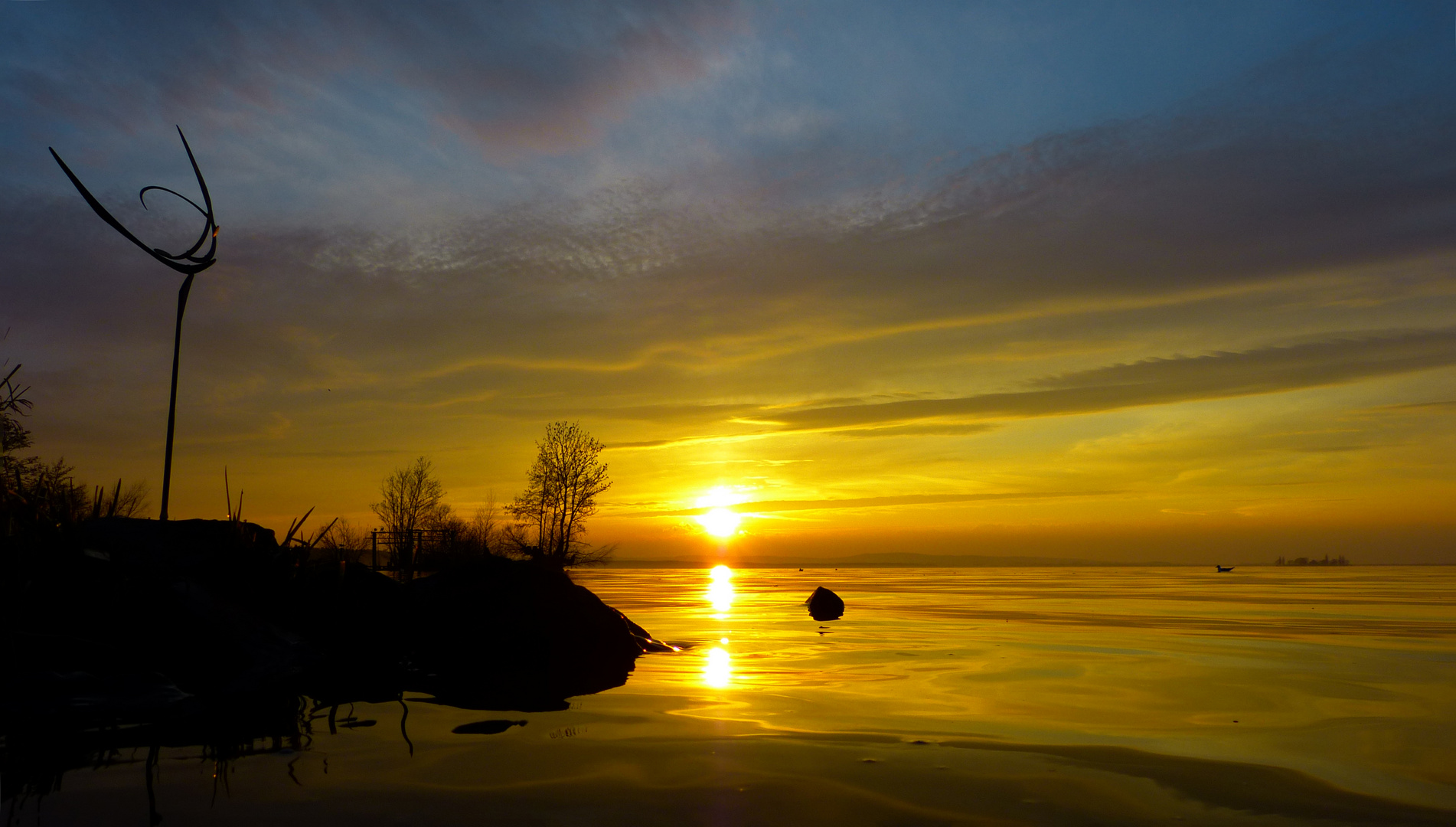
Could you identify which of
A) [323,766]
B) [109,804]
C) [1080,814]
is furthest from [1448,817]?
[109,804]

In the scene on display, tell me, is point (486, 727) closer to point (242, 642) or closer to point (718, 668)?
point (242, 642)

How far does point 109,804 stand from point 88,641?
159 inches

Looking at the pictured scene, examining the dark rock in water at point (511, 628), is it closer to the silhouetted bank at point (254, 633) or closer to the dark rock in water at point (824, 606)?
the silhouetted bank at point (254, 633)

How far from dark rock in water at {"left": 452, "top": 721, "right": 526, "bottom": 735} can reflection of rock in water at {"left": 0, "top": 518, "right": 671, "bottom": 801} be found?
77cm

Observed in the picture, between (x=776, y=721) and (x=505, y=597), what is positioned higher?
(x=505, y=597)

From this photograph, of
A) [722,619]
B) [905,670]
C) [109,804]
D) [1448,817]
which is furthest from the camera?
[722,619]

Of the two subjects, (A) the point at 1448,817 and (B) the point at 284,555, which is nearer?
(A) the point at 1448,817

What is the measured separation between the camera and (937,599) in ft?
105

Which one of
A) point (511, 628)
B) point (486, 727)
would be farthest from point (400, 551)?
point (486, 727)

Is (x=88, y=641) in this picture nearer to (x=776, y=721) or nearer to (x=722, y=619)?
(x=776, y=721)

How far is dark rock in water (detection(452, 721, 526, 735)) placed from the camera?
6.57 metres

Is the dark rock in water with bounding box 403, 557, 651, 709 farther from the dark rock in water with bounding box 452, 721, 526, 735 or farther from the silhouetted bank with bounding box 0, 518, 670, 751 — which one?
the dark rock in water with bounding box 452, 721, 526, 735

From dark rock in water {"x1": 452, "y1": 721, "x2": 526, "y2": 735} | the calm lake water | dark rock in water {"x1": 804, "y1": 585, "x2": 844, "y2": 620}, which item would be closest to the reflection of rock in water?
the calm lake water

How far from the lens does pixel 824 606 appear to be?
22891mm
